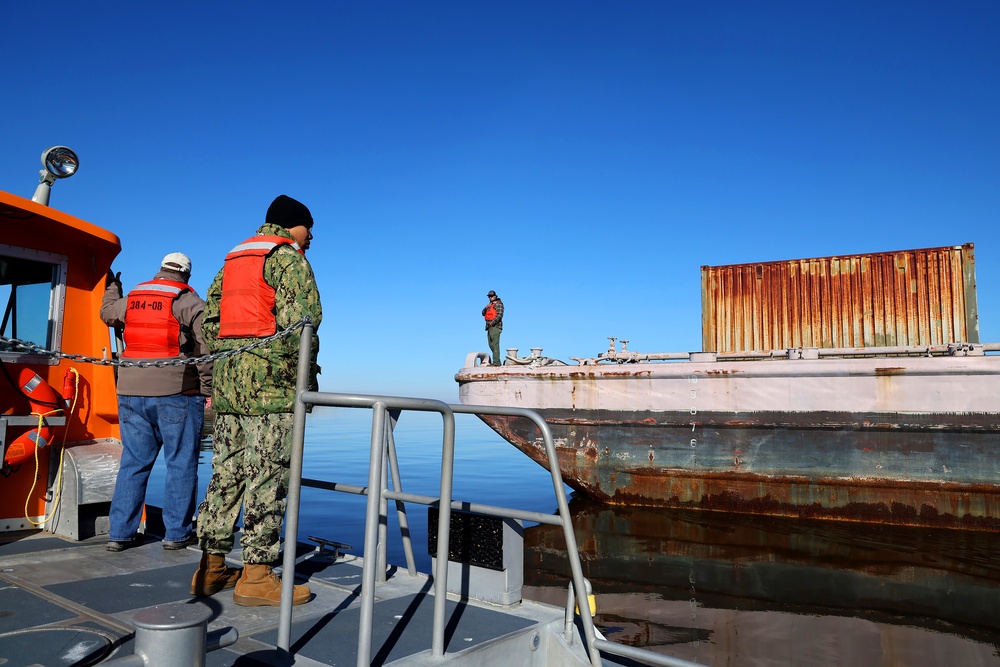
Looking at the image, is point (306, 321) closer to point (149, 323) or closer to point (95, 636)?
point (95, 636)

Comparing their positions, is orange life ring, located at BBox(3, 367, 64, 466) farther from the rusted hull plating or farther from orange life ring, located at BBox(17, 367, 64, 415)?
the rusted hull plating

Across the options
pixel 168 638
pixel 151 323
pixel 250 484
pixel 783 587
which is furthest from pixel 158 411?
pixel 783 587

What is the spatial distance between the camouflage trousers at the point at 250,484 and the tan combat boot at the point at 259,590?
0.06 meters

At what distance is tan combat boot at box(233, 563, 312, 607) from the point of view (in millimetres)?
3168

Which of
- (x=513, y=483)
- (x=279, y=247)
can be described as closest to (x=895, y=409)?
(x=513, y=483)

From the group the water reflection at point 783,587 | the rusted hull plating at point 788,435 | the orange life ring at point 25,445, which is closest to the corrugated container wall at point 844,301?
the rusted hull plating at point 788,435

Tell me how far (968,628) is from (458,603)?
5.26m

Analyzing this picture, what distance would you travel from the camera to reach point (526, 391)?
12594 millimetres

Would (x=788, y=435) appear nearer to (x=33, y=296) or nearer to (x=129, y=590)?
(x=129, y=590)

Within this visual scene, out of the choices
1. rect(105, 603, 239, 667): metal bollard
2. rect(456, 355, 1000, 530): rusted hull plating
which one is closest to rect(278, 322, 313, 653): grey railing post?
rect(105, 603, 239, 667): metal bollard

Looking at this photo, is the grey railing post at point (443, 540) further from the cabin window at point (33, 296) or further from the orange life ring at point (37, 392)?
the cabin window at point (33, 296)

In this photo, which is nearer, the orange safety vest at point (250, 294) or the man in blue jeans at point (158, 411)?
the orange safety vest at point (250, 294)

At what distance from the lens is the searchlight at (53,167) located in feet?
15.9

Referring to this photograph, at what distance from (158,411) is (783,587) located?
6.41 m
